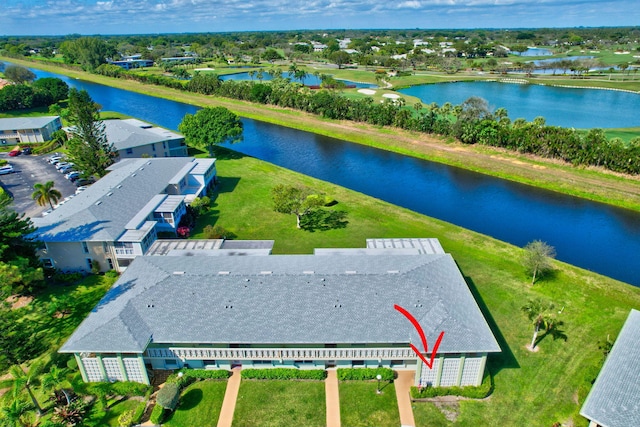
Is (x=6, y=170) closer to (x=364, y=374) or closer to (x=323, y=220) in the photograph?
(x=323, y=220)

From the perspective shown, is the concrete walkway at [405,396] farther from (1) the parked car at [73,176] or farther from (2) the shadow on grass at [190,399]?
(1) the parked car at [73,176]

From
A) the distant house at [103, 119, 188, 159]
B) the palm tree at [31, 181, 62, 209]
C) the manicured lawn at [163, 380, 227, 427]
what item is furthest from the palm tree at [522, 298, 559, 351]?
the distant house at [103, 119, 188, 159]

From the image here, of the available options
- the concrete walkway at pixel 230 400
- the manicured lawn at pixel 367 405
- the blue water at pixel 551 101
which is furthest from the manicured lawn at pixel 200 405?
the blue water at pixel 551 101

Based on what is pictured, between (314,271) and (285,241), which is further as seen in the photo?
(285,241)

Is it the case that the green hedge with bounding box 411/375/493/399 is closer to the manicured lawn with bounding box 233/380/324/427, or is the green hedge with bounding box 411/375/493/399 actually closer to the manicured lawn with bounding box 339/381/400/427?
the manicured lawn with bounding box 339/381/400/427

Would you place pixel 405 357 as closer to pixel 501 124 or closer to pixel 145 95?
pixel 501 124

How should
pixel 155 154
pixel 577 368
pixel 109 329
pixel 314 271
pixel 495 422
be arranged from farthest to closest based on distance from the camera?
pixel 155 154, pixel 314 271, pixel 577 368, pixel 109 329, pixel 495 422

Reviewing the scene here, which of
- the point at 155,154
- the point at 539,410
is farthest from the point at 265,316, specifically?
the point at 155,154
